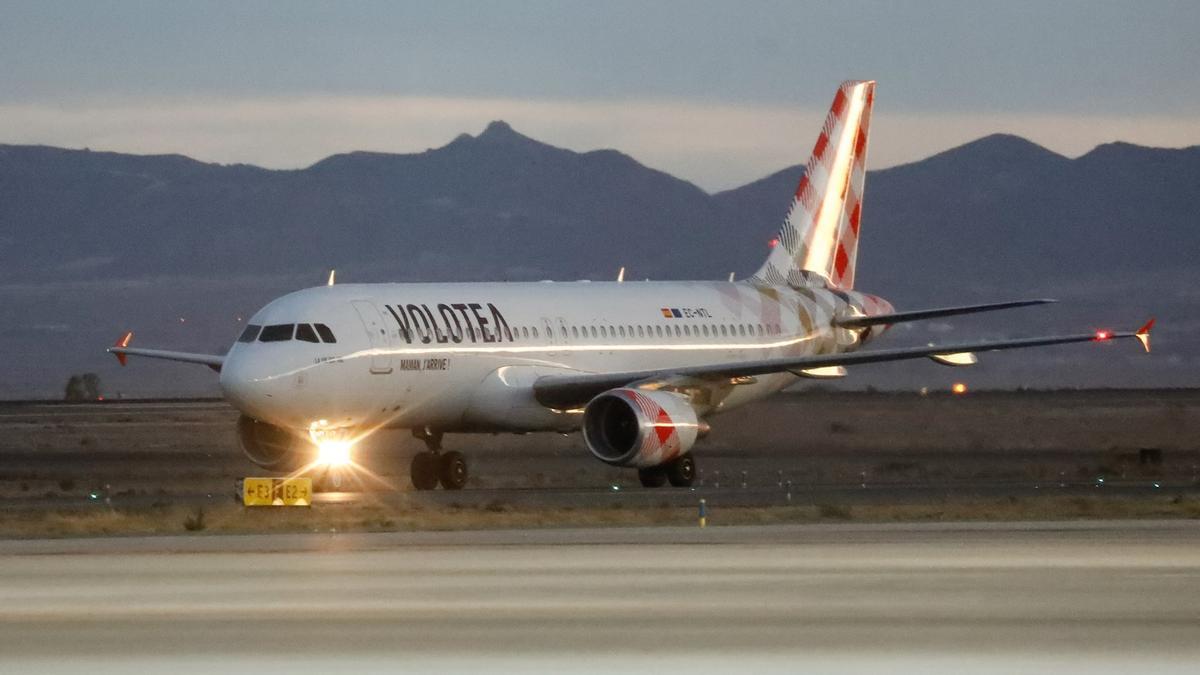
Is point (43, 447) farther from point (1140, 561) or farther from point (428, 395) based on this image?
point (1140, 561)

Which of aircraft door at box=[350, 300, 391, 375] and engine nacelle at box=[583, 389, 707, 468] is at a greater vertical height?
aircraft door at box=[350, 300, 391, 375]

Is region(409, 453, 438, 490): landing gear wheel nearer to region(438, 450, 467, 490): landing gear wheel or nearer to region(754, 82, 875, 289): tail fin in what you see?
region(438, 450, 467, 490): landing gear wheel

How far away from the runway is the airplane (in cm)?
1033

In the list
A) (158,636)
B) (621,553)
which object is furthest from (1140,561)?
(158,636)

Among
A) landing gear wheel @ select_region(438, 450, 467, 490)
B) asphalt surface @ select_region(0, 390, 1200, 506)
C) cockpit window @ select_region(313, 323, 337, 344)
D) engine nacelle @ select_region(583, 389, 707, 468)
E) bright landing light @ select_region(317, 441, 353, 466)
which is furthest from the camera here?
landing gear wheel @ select_region(438, 450, 467, 490)

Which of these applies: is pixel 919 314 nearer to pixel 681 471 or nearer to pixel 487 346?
pixel 681 471

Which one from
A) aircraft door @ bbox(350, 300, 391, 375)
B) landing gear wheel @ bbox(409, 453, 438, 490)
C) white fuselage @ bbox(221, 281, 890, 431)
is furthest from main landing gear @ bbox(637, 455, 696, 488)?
aircraft door @ bbox(350, 300, 391, 375)

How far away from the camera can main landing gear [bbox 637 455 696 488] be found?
45.7 m

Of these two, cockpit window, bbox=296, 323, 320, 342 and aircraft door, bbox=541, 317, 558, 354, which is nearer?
cockpit window, bbox=296, 323, 320, 342

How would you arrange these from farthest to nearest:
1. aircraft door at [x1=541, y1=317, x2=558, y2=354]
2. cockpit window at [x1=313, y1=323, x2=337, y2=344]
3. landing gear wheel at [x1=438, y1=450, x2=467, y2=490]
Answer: aircraft door at [x1=541, y1=317, x2=558, y2=354] < landing gear wheel at [x1=438, y1=450, x2=467, y2=490] < cockpit window at [x1=313, y1=323, x2=337, y2=344]

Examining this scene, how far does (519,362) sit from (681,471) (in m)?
3.55

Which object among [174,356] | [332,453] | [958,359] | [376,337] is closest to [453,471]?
[332,453]

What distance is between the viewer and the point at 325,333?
141 feet

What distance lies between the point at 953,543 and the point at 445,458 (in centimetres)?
1703
